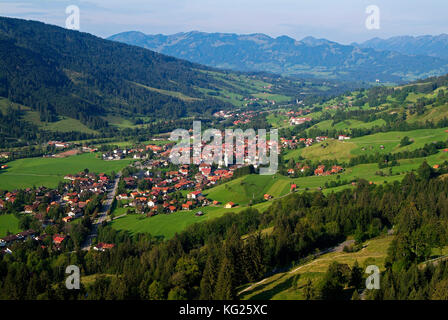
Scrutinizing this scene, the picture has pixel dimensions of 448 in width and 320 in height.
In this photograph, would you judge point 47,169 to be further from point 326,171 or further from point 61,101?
point 61,101

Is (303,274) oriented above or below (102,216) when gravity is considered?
above

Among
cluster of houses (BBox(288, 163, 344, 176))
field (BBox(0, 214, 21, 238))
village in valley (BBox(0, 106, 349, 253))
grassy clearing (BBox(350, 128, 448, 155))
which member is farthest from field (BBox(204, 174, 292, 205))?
field (BBox(0, 214, 21, 238))

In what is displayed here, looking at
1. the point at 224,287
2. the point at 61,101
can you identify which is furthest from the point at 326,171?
the point at 61,101

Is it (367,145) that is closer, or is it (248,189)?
(248,189)

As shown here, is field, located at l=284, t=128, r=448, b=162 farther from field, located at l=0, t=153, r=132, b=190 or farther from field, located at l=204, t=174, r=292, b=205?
field, located at l=0, t=153, r=132, b=190

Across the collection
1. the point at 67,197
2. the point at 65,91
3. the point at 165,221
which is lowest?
the point at 165,221

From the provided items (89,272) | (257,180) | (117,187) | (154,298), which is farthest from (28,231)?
(257,180)
